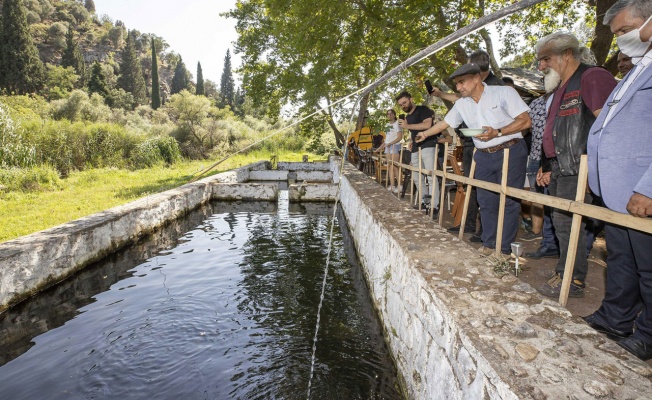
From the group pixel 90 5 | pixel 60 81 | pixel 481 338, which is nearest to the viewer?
pixel 481 338

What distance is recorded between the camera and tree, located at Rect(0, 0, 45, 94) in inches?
1538

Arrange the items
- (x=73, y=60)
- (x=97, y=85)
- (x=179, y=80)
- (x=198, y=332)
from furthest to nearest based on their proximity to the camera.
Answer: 1. (x=179, y=80)
2. (x=73, y=60)
3. (x=97, y=85)
4. (x=198, y=332)

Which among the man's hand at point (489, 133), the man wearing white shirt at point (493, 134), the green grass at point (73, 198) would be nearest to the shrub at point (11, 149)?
the green grass at point (73, 198)

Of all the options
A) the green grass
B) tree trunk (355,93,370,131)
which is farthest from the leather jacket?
tree trunk (355,93,370,131)

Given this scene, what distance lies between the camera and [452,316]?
1.80m

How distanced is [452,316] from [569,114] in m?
1.89

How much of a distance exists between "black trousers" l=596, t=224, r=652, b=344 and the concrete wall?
542mm

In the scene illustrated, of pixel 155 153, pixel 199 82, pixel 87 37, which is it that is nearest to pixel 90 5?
pixel 87 37

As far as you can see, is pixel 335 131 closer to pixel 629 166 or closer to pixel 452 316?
pixel 629 166

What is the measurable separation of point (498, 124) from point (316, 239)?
4.37 m

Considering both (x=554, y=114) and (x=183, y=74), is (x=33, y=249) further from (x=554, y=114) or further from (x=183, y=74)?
(x=183, y=74)

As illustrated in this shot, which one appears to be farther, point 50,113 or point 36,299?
point 50,113

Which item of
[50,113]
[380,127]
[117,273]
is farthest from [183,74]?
[117,273]

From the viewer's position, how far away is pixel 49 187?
34.3ft
